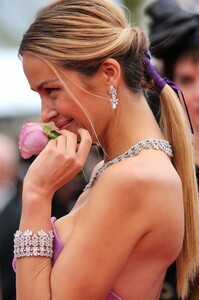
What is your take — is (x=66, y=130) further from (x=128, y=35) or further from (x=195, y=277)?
(x=195, y=277)

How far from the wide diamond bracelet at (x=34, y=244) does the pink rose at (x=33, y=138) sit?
353 millimetres

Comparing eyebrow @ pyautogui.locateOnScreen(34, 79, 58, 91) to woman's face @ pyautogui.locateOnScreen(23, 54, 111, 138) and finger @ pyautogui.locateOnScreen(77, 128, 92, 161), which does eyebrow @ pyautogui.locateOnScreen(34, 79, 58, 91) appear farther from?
finger @ pyautogui.locateOnScreen(77, 128, 92, 161)

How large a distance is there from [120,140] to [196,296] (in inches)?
31.6

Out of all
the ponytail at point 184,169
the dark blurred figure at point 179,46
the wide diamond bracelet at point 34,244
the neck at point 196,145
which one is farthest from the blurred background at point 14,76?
the wide diamond bracelet at point 34,244

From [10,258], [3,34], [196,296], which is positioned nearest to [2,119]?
[3,34]

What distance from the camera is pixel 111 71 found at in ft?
10.7

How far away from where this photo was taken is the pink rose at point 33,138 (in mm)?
3359

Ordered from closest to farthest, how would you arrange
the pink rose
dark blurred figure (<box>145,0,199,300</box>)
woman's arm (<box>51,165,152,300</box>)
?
woman's arm (<box>51,165,152,300</box>)
the pink rose
dark blurred figure (<box>145,0,199,300</box>)

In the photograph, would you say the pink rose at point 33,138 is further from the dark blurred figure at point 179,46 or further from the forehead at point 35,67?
the dark blurred figure at point 179,46

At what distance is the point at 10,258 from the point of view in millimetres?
6098

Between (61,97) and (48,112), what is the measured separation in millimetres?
91

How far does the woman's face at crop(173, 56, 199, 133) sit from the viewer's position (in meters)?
4.25

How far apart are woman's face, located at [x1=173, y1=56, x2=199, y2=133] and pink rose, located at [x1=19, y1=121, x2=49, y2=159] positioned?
3.56 feet

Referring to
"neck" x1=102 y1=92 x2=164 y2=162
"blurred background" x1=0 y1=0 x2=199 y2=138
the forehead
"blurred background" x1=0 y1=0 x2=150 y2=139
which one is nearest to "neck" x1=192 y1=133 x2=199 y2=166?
"neck" x1=102 y1=92 x2=164 y2=162
